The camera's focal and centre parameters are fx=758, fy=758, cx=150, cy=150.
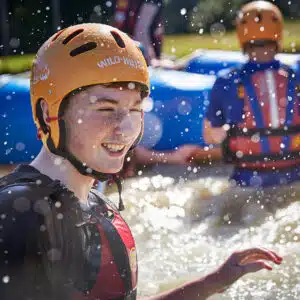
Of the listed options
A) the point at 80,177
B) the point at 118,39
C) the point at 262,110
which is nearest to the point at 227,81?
the point at 262,110

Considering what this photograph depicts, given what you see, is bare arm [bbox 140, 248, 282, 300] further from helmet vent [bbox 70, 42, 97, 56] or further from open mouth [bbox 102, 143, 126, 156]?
helmet vent [bbox 70, 42, 97, 56]

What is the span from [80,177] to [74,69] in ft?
1.06

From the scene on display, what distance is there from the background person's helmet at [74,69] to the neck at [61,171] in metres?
0.03

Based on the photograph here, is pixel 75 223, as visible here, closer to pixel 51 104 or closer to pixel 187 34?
pixel 51 104

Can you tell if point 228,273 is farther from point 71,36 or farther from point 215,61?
point 215,61

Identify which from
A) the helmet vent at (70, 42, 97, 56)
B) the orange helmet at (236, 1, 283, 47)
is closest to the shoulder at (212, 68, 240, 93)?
the orange helmet at (236, 1, 283, 47)

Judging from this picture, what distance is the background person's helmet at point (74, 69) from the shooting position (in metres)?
2.18

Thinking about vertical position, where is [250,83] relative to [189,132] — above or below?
above

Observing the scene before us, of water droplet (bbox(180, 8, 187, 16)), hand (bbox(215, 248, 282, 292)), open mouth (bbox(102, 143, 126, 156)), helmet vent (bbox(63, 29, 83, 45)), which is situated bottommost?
water droplet (bbox(180, 8, 187, 16))

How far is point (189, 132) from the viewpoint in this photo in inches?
286

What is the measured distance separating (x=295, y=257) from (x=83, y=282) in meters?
2.72

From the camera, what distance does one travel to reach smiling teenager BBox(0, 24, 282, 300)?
196 centimetres

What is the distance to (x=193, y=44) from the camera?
2078 centimetres

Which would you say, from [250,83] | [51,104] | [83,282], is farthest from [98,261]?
[250,83]
